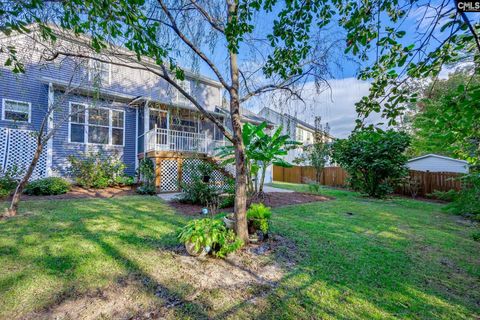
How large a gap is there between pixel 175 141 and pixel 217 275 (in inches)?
389

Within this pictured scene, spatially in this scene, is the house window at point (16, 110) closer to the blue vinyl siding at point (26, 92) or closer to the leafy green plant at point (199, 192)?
the blue vinyl siding at point (26, 92)

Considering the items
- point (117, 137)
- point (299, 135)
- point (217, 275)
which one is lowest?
point (217, 275)

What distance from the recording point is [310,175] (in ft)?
67.0

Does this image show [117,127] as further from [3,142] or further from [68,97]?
[3,142]

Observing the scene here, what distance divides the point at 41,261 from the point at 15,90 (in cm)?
1078

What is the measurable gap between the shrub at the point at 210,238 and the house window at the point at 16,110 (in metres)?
10.6

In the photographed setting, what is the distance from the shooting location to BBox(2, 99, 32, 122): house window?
969 centimetres

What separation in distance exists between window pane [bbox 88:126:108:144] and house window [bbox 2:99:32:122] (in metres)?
2.37

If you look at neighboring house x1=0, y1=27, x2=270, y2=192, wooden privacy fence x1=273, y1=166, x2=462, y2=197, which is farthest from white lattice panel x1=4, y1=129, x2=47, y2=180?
wooden privacy fence x1=273, y1=166, x2=462, y2=197

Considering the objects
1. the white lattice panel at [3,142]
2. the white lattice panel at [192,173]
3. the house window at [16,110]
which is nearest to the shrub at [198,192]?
the white lattice panel at [192,173]

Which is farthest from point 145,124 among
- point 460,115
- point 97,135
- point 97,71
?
point 460,115

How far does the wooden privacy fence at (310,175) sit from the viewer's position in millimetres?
17356

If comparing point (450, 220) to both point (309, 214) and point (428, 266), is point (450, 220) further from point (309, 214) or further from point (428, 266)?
point (428, 266)

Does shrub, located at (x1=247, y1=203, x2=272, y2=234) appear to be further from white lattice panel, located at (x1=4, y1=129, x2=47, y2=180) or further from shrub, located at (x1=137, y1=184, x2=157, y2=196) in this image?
white lattice panel, located at (x1=4, y1=129, x2=47, y2=180)
